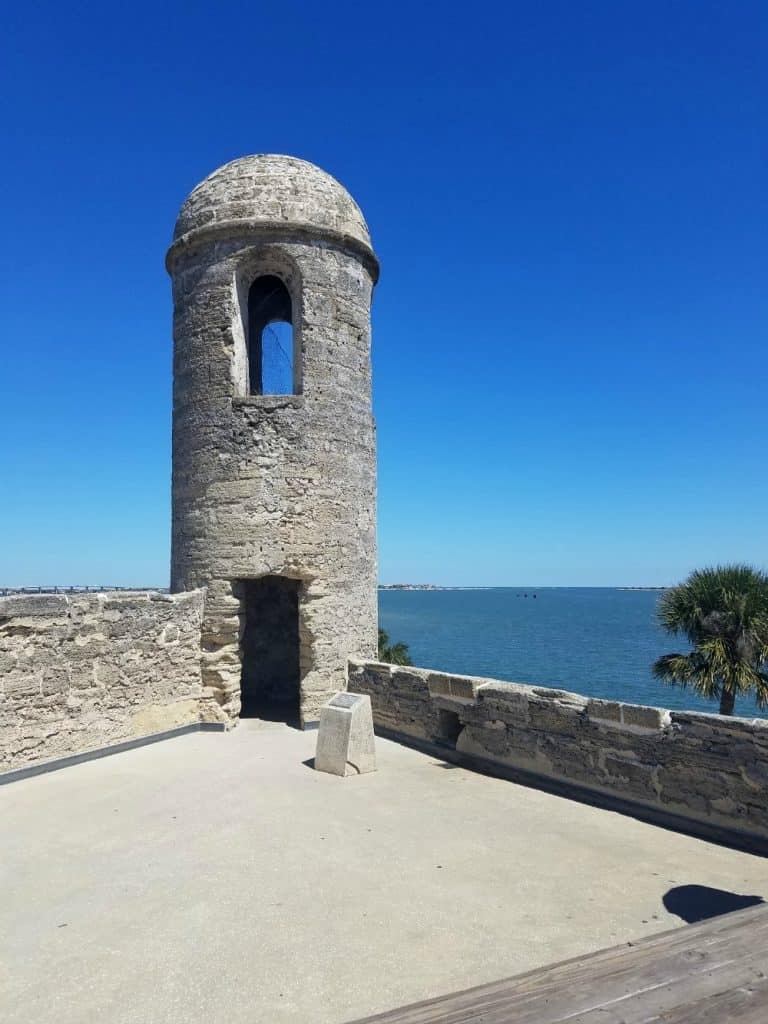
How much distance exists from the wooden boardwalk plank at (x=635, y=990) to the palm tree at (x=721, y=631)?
10871 mm

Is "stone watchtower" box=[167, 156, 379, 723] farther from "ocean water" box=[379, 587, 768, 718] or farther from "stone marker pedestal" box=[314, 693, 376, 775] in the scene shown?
"ocean water" box=[379, 587, 768, 718]

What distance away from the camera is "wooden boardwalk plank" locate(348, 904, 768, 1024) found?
5.31ft

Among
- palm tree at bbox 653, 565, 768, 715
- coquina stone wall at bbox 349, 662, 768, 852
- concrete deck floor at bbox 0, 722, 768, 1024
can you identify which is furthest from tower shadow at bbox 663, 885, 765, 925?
palm tree at bbox 653, 565, 768, 715

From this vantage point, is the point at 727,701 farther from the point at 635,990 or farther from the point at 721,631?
the point at 635,990

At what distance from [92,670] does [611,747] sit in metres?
6.15

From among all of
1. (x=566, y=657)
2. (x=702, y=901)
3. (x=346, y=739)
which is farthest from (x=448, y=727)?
(x=566, y=657)

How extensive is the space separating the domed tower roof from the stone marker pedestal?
707 cm

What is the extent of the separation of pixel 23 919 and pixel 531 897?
345 cm

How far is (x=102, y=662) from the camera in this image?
340 inches

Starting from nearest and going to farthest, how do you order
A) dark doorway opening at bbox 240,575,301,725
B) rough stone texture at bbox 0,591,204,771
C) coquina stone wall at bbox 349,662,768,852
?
coquina stone wall at bbox 349,662,768,852 → rough stone texture at bbox 0,591,204,771 → dark doorway opening at bbox 240,575,301,725

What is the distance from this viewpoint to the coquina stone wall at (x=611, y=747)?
5660mm

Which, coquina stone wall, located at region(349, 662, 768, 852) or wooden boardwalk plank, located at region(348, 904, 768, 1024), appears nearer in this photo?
wooden boardwalk plank, located at region(348, 904, 768, 1024)

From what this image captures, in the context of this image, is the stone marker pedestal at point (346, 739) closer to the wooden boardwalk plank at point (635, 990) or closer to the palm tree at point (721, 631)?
the wooden boardwalk plank at point (635, 990)

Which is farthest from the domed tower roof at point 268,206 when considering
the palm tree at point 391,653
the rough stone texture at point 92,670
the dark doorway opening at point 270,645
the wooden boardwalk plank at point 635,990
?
the palm tree at point 391,653
